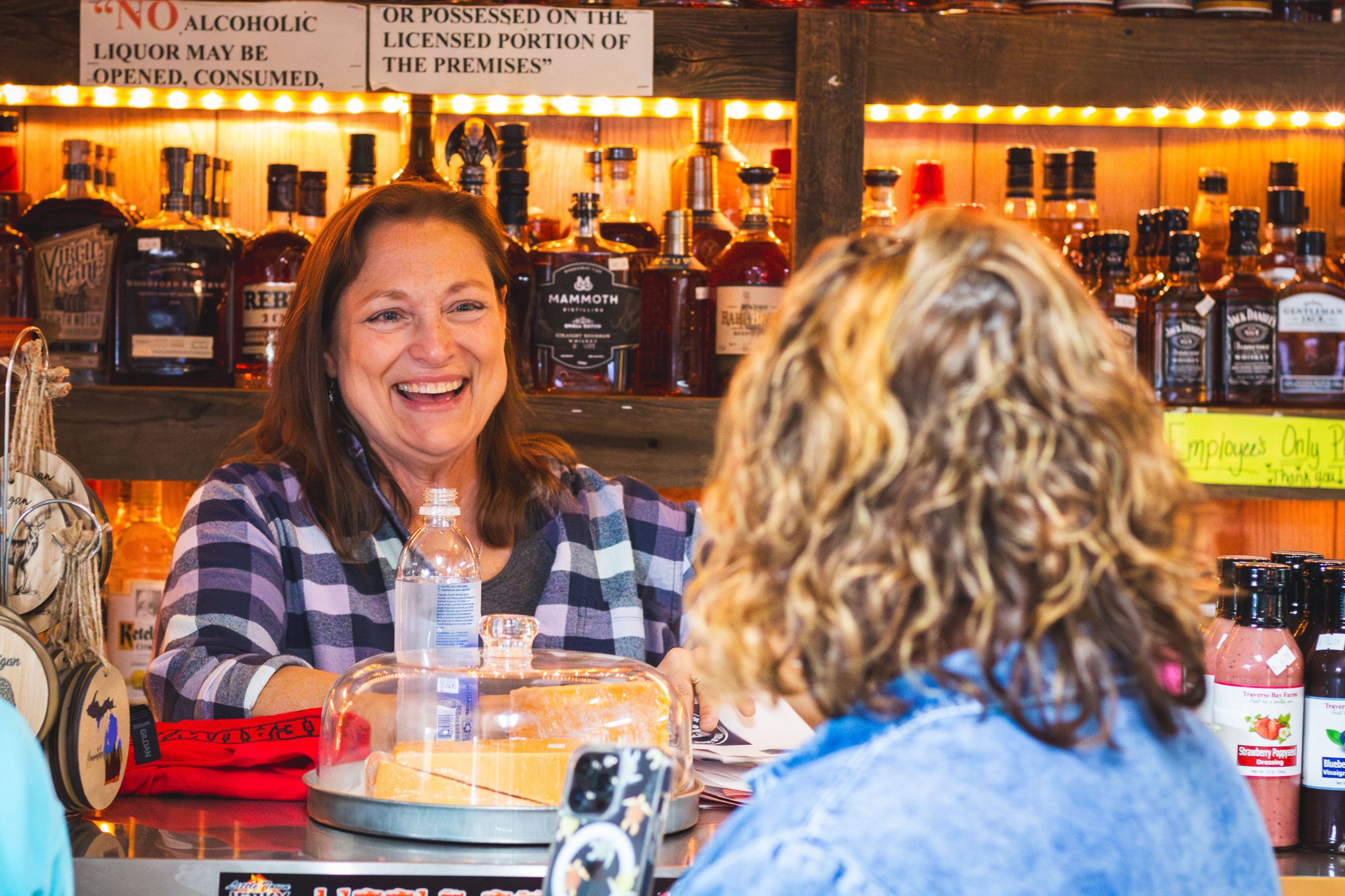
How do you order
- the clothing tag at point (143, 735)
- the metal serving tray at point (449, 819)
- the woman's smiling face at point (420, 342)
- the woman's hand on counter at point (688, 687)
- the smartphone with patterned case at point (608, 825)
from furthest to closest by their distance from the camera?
1. the woman's smiling face at point (420, 342)
2. the woman's hand on counter at point (688, 687)
3. the clothing tag at point (143, 735)
4. the metal serving tray at point (449, 819)
5. the smartphone with patterned case at point (608, 825)

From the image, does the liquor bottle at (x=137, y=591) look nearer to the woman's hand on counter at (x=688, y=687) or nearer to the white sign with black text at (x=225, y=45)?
the white sign with black text at (x=225, y=45)

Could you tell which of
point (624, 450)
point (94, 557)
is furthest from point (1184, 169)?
point (94, 557)

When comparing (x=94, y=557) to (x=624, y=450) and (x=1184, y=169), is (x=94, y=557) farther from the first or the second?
(x=1184, y=169)

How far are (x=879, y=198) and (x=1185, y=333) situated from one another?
0.40 metres

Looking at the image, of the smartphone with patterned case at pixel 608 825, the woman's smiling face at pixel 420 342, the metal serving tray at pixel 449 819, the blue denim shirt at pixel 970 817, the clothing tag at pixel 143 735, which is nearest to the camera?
the blue denim shirt at pixel 970 817

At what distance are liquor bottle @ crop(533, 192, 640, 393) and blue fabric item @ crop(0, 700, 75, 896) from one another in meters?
A: 1.05

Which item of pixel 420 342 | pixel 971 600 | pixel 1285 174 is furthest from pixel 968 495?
pixel 1285 174

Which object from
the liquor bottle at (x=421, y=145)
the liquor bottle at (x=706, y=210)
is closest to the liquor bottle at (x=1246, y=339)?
the liquor bottle at (x=706, y=210)

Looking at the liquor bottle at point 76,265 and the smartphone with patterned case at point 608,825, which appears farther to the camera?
the liquor bottle at point 76,265

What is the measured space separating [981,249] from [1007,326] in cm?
3

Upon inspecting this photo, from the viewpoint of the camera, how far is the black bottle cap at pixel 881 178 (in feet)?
5.20

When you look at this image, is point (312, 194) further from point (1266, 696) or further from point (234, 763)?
point (1266, 696)

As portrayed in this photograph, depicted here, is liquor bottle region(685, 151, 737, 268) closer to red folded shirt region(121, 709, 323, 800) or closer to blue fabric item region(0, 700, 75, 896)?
red folded shirt region(121, 709, 323, 800)

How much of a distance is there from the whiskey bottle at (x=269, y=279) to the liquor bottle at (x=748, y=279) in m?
0.49
